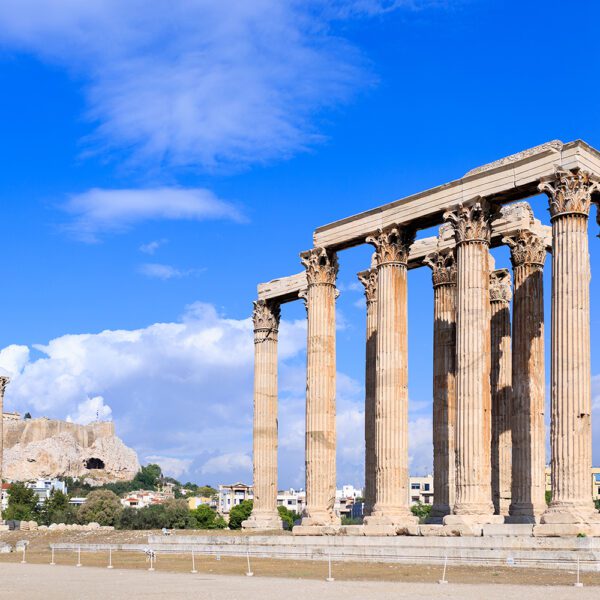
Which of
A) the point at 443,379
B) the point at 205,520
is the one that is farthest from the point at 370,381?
the point at 205,520

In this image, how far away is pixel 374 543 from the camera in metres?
42.7

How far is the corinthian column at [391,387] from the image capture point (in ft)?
154

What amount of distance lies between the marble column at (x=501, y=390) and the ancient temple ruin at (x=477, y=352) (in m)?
0.07

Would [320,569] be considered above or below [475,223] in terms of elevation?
below

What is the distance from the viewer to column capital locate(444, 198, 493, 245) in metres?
44.9

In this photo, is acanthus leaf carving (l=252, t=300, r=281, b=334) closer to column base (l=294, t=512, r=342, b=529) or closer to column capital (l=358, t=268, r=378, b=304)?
column capital (l=358, t=268, r=378, b=304)

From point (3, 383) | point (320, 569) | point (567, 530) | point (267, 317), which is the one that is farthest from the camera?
point (3, 383)

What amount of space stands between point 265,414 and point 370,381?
10.8m

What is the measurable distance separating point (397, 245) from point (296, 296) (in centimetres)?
1616

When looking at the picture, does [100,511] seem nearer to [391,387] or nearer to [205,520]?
[205,520]

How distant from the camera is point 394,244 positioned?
49875 mm

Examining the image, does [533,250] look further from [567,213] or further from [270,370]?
[270,370]

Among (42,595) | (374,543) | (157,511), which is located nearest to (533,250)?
(374,543)

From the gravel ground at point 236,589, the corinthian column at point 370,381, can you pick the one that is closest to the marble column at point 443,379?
the corinthian column at point 370,381
